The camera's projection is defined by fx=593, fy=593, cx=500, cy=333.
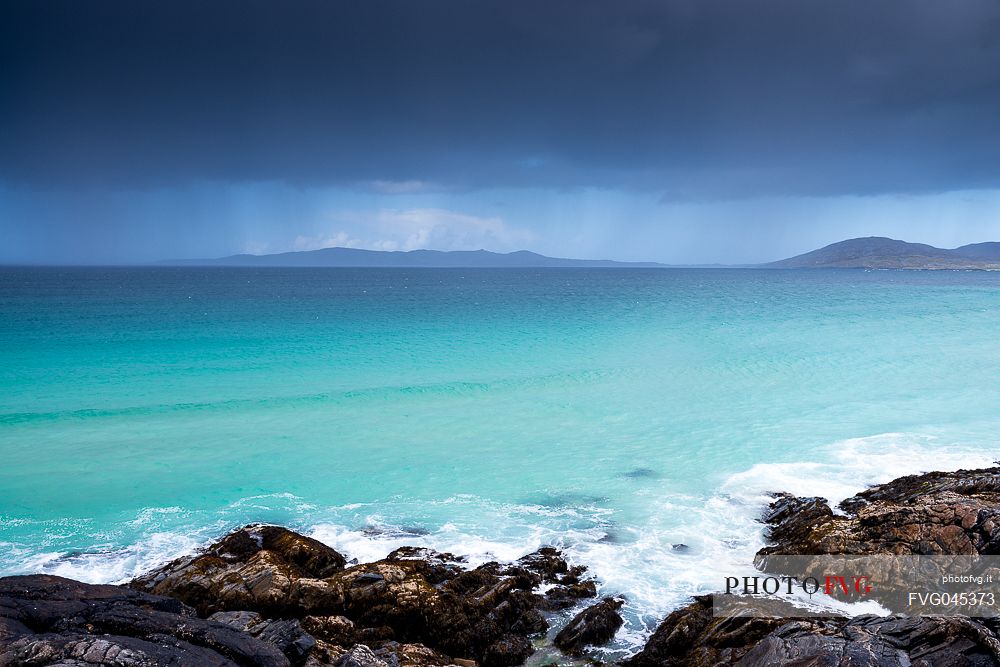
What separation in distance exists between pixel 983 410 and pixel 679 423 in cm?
1188

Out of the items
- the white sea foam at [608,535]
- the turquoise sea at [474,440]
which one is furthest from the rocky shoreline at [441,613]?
the turquoise sea at [474,440]

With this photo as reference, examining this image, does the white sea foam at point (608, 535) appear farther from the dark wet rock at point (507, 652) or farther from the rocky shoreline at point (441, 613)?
the dark wet rock at point (507, 652)

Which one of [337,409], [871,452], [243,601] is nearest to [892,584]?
[871,452]

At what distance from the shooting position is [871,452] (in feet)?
58.4

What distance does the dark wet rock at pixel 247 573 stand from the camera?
388 inches

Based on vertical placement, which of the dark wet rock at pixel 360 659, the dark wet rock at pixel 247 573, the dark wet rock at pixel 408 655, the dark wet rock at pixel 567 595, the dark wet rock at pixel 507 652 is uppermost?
the dark wet rock at pixel 360 659

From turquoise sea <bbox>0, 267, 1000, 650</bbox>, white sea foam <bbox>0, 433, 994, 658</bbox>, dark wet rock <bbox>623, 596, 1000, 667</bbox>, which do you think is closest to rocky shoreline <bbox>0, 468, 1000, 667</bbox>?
dark wet rock <bbox>623, 596, 1000, 667</bbox>

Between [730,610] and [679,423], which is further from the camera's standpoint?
[679,423]

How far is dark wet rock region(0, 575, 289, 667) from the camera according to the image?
19.5ft

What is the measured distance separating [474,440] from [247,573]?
1042 cm

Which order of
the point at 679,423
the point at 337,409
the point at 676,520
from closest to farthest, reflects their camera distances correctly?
the point at 676,520 → the point at 679,423 → the point at 337,409

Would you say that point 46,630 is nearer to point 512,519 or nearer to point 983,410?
point 512,519

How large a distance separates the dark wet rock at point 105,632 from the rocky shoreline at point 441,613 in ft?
0.07

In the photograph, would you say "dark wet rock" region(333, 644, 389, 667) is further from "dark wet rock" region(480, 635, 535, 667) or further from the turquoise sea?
the turquoise sea
